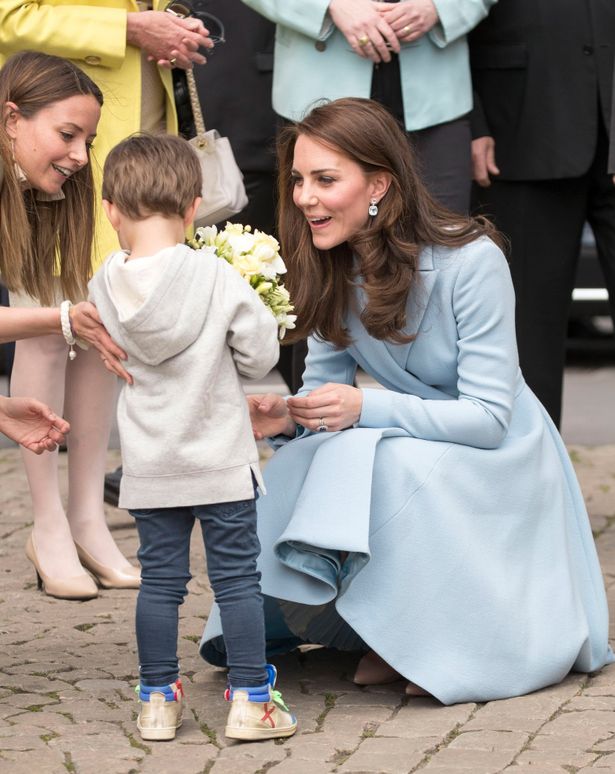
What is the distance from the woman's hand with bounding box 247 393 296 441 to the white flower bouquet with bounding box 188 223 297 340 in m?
0.38

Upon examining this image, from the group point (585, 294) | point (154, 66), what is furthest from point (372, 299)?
point (585, 294)

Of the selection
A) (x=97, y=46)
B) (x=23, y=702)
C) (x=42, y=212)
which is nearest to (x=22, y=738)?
(x=23, y=702)

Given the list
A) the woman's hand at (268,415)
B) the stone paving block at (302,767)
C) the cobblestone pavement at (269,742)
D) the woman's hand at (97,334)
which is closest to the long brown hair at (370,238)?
the woman's hand at (268,415)

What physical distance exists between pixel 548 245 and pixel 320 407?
166cm

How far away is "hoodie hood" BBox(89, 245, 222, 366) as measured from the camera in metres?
3.18

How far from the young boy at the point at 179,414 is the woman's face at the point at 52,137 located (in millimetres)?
762

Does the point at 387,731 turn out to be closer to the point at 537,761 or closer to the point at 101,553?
the point at 537,761

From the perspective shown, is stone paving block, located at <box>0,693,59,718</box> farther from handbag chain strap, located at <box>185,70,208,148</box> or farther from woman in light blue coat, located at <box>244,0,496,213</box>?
woman in light blue coat, located at <box>244,0,496,213</box>

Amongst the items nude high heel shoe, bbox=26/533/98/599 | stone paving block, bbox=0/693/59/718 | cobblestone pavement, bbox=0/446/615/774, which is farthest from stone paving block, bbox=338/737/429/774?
nude high heel shoe, bbox=26/533/98/599

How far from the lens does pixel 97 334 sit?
3.37m

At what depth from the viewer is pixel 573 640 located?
368 centimetres

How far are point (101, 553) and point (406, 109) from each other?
1551 millimetres

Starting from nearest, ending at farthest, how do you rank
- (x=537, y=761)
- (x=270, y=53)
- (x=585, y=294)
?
(x=537, y=761) → (x=270, y=53) → (x=585, y=294)

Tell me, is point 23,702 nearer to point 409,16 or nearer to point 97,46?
point 97,46
